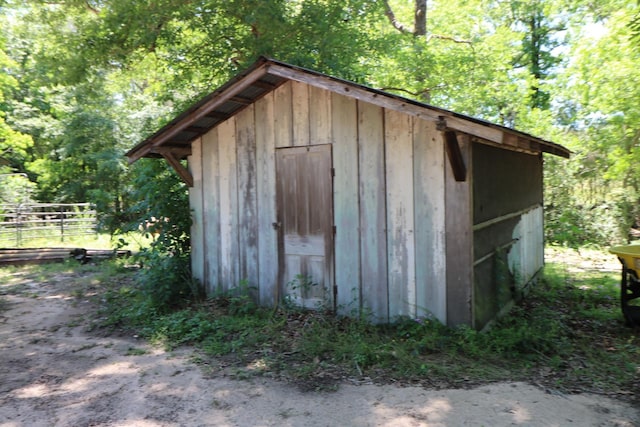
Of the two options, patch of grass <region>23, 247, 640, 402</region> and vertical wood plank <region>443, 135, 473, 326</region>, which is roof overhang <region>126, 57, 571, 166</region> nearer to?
vertical wood plank <region>443, 135, 473, 326</region>

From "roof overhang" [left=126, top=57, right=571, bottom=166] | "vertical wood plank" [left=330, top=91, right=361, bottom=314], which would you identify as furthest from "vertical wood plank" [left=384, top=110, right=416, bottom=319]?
"roof overhang" [left=126, top=57, right=571, bottom=166]

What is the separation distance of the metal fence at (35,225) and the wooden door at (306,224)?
13.5m

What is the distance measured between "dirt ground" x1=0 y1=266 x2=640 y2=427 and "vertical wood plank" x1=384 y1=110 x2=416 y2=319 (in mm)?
1707

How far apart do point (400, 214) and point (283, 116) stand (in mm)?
2324

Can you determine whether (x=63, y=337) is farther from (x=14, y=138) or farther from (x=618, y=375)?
(x=14, y=138)

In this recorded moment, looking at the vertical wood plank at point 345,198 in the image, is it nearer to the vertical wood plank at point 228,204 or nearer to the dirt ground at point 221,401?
the vertical wood plank at point 228,204

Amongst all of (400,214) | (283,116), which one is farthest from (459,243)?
(283,116)

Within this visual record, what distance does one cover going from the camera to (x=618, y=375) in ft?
15.7

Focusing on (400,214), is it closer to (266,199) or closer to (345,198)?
(345,198)

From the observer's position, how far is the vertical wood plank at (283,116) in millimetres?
6965

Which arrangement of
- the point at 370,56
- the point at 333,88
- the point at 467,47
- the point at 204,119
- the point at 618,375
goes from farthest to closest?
the point at 467,47 → the point at 370,56 → the point at 204,119 → the point at 333,88 → the point at 618,375

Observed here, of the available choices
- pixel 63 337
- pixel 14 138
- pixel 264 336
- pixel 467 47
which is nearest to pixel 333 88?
pixel 264 336

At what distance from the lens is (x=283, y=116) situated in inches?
276

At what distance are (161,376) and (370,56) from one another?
10766mm
